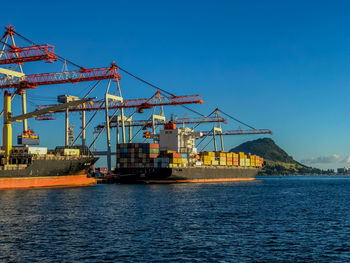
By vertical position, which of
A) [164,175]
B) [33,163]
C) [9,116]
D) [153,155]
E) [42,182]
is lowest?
[42,182]

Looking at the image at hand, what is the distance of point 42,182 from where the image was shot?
67938mm

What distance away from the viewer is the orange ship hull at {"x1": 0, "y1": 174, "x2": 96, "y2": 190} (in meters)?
63.4

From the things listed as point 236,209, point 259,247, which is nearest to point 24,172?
point 236,209

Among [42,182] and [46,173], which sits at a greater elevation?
[46,173]

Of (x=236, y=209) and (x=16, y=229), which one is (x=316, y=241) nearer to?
(x=236, y=209)

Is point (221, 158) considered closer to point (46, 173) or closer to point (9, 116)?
point (46, 173)

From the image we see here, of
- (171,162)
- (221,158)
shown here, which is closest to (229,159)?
(221,158)

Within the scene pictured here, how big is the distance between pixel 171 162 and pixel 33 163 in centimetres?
3071

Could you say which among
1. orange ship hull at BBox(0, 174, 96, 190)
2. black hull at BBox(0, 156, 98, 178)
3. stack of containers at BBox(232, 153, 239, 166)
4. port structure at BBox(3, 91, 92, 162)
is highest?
port structure at BBox(3, 91, 92, 162)

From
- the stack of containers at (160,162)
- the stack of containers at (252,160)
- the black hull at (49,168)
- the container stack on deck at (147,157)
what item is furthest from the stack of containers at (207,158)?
the black hull at (49,168)

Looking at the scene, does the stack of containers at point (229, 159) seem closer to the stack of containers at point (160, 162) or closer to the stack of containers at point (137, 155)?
the stack of containers at point (137, 155)

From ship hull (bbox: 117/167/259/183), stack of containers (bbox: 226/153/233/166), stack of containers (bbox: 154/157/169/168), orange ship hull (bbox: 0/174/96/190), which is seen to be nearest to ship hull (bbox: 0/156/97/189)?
orange ship hull (bbox: 0/174/96/190)

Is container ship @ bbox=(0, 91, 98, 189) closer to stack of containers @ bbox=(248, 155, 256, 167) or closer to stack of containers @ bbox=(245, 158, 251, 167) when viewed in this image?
stack of containers @ bbox=(245, 158, 251, 167)

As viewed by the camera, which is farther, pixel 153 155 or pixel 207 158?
pixel 207 158
